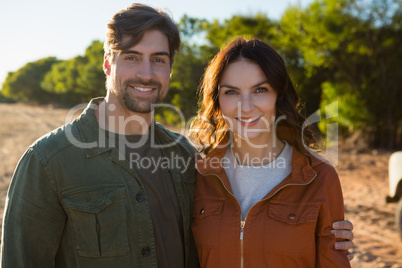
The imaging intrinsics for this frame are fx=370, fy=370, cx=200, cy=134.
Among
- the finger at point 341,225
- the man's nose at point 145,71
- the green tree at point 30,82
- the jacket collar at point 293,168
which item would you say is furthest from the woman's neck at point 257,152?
the green tree at point 30,82

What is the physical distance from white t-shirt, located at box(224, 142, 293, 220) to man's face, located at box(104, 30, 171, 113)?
79 cm

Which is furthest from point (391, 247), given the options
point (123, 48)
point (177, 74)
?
point (177, 74)

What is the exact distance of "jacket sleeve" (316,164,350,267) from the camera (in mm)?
2191

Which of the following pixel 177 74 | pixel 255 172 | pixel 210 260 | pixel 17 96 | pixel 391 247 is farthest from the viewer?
pixel 17 96

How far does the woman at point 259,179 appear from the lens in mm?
2248

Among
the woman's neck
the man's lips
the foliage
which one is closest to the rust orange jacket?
the woman's neck

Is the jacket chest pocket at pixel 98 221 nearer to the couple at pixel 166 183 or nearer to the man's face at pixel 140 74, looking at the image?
the couple at pixel 166 183

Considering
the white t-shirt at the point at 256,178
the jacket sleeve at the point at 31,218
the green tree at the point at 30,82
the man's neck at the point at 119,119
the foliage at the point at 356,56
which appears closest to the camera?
the jacket sleeve at the point at 31,218

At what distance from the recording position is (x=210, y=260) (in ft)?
7.79

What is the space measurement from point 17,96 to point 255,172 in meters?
113

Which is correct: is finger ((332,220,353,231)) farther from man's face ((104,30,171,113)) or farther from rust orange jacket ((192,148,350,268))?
man's face ((104,30,171,113))

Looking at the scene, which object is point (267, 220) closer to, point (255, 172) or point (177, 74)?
point (255, 172)

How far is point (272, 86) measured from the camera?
262cm

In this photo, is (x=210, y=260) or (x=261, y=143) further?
(x=261, y=143)
